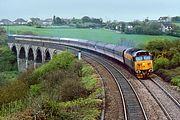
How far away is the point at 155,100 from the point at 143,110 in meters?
3.53

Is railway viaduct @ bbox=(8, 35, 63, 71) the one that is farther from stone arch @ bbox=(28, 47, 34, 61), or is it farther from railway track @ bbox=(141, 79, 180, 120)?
railway track @ bbox=(141, 79, 180, 120)

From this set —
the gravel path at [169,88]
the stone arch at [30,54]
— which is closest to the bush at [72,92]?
the gravel path at [169,88]

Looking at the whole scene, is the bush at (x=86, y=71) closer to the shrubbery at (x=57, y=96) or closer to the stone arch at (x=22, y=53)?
the shrubbery at (x=57, y=96)

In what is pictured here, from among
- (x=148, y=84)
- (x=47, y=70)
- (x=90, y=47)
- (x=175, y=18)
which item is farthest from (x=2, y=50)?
(x=175, y=18)

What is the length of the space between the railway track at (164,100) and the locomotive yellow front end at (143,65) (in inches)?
82.0

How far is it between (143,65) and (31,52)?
6210 cm

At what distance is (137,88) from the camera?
3177cm

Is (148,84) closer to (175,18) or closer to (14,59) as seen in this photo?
(14,59)

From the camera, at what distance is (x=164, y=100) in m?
27.0

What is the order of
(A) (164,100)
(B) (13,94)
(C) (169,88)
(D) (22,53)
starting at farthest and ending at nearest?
(D) (22,53), (B) (13,94), (C) (169,88), (A) (164,100)

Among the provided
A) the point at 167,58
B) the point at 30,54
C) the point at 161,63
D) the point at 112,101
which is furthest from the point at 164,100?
the point at 30,54

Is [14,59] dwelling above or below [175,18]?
below

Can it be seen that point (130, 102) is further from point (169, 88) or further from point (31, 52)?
point (31, 52)

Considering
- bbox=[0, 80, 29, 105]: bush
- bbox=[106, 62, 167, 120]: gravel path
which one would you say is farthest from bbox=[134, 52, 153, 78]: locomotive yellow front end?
bbox=[0, 80, 29, 105]: bush
